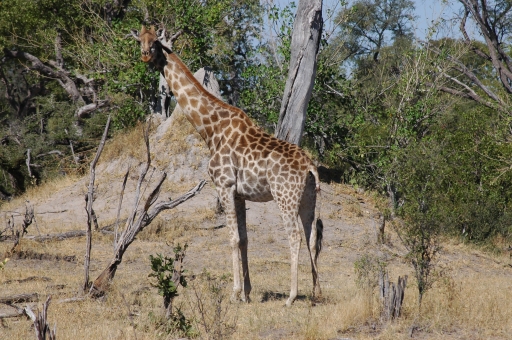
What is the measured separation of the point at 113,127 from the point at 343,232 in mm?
8926

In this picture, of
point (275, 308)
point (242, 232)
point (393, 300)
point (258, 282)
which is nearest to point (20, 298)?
point (242, 232)

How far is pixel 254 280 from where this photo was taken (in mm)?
11023

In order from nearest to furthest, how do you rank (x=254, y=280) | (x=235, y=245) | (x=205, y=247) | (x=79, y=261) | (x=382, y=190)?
1. (x=235, y=245)
2. (x=254, y=280)
3. (x=79, y=261)
4. (x=205, y=247)
5. (x=382, y=190)

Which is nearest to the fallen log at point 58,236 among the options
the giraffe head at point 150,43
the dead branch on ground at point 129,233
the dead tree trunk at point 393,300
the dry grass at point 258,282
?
the dry grass at point 258,282

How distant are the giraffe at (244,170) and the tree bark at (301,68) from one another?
3247mm

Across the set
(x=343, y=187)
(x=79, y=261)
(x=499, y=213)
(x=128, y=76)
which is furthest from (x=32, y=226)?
(x=499, y=213)

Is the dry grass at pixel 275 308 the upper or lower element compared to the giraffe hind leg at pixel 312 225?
lower

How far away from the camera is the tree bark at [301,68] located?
12766mm

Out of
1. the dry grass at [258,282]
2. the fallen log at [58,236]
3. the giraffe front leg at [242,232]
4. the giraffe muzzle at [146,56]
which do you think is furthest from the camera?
the fallen log at [58,236]

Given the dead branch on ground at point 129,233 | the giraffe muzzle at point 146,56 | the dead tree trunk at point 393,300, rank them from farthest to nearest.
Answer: the giraffe muzzle at point 146,56
the dead branch on ground at point 129,233
the dead tree trunk at point 393,300

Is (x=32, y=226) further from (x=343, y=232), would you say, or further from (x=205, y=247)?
(x=343, y=232)

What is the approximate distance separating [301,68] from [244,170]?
416 cm

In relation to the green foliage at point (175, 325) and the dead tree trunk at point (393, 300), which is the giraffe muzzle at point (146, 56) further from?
the dead tree trunk at point (393, 300)

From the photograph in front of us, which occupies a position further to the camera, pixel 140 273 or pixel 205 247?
pixel 205 247
